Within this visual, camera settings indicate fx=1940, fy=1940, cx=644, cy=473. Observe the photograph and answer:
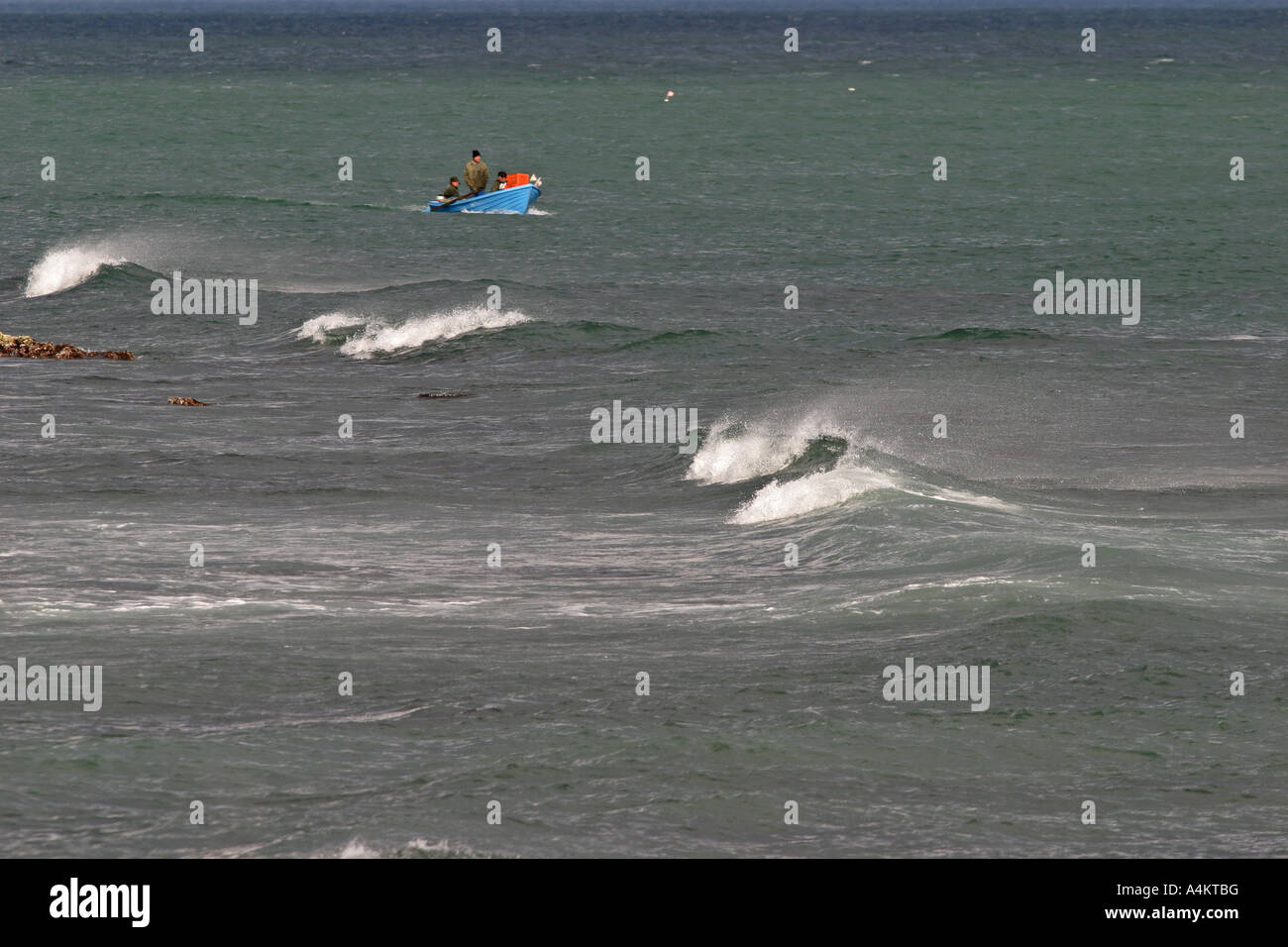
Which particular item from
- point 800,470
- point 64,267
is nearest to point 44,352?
point 64,267

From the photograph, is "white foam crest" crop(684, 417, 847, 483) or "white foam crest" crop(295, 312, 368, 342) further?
"white foam crest" crop(295, 312, 368, 342)

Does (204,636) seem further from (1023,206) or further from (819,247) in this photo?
(1023,206)

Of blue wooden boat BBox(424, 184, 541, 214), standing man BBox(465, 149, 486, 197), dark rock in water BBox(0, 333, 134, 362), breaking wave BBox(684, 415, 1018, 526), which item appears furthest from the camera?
blue wooden boat BBox(424, 184, 541, 214)

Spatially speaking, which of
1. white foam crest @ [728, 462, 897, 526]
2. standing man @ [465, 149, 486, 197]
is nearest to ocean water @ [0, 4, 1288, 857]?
white foam crest @ [728, 462, 897, 526]

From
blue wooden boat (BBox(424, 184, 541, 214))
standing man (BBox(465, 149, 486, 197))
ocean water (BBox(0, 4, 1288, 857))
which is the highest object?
standing man (BBox(465, 149, 486, 197))

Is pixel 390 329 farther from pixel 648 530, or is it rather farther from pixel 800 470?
pixel 648 530

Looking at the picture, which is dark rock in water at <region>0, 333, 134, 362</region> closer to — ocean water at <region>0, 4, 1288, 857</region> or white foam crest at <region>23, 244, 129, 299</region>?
ocean water at <region>0, 4, 1288, 857</region>
